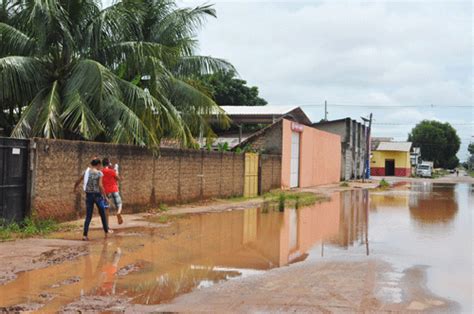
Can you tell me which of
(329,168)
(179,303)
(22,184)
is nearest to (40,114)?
(22,184)

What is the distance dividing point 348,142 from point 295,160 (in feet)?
62.8

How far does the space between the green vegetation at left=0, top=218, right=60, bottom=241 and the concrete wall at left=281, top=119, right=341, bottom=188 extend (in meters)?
19.4

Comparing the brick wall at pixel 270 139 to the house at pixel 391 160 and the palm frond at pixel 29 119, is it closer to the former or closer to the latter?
the palm frond at pixel 29 119

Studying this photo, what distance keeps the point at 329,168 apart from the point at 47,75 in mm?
31057

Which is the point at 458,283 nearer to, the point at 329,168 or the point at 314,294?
the point at 314,294

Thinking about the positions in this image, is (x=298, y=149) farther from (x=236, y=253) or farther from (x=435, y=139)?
(x=435, y=139)

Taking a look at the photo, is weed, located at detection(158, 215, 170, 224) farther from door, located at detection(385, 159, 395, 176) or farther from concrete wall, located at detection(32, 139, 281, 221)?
door, located at detection(385, 159, 395, 176)

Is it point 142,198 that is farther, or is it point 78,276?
point 142,198

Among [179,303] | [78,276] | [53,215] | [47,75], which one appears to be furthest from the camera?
[47,75]

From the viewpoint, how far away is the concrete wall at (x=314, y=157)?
103ft

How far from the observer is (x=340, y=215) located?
18.9 m

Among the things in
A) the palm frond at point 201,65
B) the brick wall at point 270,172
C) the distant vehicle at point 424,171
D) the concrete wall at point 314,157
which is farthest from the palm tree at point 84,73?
the distant vehicle at point 424,171

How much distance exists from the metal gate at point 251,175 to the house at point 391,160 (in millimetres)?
49284

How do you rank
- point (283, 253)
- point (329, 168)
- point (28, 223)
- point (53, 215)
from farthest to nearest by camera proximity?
1. point (329, 168)
2. point (53, 215)
3. point (28, 223)
4. point (283, 253)
